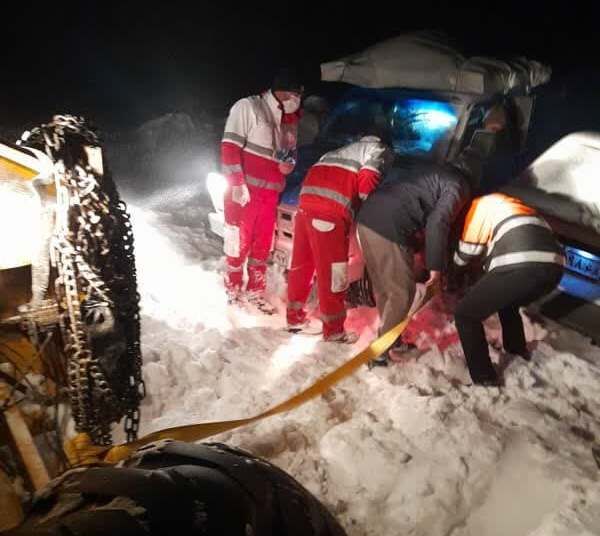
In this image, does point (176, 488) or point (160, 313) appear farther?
point (160, 313)

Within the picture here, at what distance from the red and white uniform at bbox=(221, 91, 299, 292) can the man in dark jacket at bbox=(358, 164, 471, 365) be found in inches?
45.6

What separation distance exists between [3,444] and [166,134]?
396 inches

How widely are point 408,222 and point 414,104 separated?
2.27 meters

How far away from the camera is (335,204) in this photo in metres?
4.05

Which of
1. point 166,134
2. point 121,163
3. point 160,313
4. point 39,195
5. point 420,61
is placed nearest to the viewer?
point 39,195

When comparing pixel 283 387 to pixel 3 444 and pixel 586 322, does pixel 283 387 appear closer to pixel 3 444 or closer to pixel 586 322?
pixel 3 444

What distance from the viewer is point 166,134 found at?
11367mm

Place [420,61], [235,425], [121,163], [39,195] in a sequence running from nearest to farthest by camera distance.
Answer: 1. [39,195]
2. [235,425]
3. [420,61]
4. [121,163]

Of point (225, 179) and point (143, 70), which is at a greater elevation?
point (143, 70)

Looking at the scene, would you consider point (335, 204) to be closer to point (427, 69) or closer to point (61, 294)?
point (61, 294)

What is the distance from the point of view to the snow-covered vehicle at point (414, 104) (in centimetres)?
521

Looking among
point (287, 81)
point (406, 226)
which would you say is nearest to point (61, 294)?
point (406, 226)

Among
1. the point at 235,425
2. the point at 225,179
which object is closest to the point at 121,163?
the point at 225,179

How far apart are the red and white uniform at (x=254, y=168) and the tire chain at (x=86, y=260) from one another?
8.37ft
